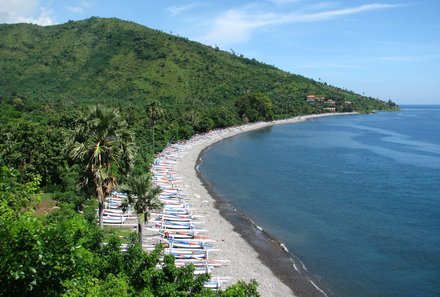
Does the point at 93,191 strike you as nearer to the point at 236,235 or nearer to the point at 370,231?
the point at 236,235

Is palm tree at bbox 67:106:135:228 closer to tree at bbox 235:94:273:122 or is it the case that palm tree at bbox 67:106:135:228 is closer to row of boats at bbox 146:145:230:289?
row of boats at bbox 146:145:230:289

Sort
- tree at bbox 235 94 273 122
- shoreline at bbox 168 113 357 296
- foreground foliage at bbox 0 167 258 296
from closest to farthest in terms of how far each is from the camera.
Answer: foreground foliage at bbox 0 167 258 296 < shoreline at bbox 168 113 357 296 < tree at bbox 235 94 273 122

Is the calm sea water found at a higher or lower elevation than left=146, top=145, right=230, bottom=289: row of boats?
lower

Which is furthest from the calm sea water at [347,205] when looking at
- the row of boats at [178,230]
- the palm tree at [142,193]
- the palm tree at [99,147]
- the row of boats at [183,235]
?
the palm tree at [99,147]

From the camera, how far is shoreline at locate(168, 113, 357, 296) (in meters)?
35.8

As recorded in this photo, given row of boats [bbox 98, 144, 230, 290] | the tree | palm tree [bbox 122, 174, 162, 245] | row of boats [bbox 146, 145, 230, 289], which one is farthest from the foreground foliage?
the tree

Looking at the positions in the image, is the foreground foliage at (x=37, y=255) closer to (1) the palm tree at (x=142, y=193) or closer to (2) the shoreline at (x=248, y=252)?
(1) the palm tree at (x=142, y=193)

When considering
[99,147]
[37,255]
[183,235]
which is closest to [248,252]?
[183,235]

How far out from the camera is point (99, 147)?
2706 centimetres

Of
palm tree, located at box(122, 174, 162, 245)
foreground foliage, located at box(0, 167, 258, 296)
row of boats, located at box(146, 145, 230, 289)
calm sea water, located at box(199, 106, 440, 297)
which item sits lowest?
calm sea water, located at box(199, 106, 440, 297)

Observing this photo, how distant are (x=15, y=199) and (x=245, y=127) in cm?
15281

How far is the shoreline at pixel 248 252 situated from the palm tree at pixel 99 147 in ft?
45.5

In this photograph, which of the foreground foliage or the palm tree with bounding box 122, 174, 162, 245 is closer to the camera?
the foreground foliage

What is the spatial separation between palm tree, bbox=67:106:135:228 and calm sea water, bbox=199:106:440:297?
21.5 metres
